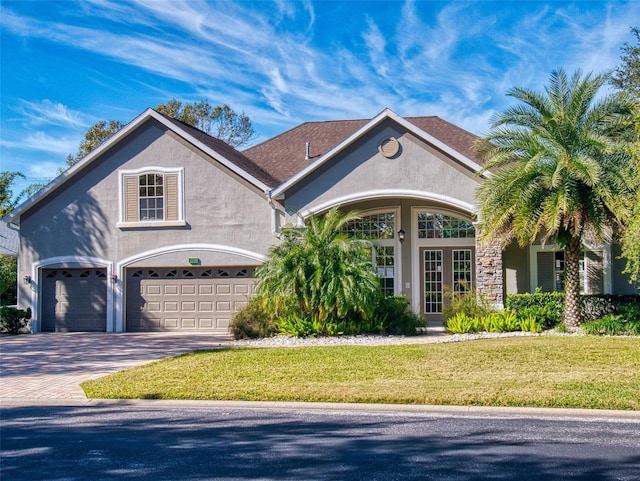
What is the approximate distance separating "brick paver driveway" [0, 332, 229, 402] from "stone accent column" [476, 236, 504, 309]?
7.26 meters

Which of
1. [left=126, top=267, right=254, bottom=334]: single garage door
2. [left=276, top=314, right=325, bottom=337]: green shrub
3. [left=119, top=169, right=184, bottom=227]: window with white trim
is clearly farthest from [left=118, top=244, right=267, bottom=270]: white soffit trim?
[left=276, top=314, right=325, bottom=337]: green shrub

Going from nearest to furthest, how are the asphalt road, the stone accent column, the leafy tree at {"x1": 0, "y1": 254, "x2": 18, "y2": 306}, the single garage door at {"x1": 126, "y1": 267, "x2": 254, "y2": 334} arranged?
1. the asphalt road
2. the stone accent column
3. the single garage door at {"x1": 126, "y1": 267, "x2": 254, "y2": 334}
4. the leafy tree at {"x1": 0, "y1": 254, "x2": 18, "y2": 306}

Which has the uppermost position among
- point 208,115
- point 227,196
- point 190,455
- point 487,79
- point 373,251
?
point 208,115

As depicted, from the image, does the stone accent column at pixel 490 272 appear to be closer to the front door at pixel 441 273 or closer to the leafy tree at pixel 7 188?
the front door at pixel 441 273

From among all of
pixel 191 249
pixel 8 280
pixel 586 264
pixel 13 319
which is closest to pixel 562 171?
pixel 586 264

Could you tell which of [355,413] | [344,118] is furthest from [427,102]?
[355,413]

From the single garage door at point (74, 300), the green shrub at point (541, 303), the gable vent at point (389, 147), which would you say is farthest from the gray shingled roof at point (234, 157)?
the green shrub at point (541, 303)

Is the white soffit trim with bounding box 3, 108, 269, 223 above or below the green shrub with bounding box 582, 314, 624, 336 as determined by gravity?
above

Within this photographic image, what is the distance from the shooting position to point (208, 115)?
4647 centimetres

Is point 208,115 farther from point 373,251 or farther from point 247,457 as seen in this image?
point 247,457

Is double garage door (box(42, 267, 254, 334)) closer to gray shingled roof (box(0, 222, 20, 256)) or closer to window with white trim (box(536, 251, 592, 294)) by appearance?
window with white trim (box(536, 251, 592, 294))

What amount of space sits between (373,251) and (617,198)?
25.3ft

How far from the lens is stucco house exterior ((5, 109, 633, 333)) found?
21.0 m

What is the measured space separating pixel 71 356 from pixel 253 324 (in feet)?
15.2
